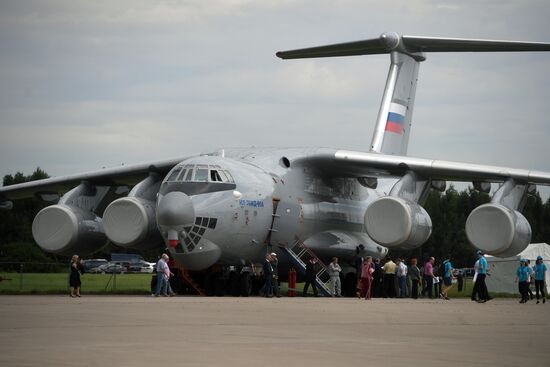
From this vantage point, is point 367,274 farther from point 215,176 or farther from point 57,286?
point 57,286

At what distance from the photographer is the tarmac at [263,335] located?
10297 mm

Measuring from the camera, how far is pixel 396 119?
111 ft

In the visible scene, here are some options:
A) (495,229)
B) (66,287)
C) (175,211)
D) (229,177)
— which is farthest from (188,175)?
(66,287)

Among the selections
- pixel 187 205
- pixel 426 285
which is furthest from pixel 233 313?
pixel 426 285

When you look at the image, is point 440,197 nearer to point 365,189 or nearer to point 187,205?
point 365,189

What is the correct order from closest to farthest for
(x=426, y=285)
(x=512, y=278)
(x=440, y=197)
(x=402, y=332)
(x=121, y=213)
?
(x=402, y=332) < (x=121, y=213) < (x=426, y=285) < (x=512, y=278) < (x=440, y=197)

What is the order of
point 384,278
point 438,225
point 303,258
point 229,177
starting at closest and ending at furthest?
point 229,177 → point 384,278 → point 303,258 → point 438,225

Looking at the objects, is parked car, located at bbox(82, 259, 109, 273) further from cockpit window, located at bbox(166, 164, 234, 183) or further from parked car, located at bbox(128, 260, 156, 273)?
cockpit window, located at bbox(166, 164, 234, 183)

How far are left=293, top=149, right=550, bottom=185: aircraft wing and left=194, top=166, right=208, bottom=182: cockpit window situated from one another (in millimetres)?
3953

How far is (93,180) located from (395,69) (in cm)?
1084

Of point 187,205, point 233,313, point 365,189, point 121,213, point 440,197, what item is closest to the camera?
point 233,313

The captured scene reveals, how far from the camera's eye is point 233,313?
17.8m

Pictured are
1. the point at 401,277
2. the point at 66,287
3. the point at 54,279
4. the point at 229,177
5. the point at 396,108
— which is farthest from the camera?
the point at 54,279

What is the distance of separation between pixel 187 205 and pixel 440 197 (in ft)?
185
